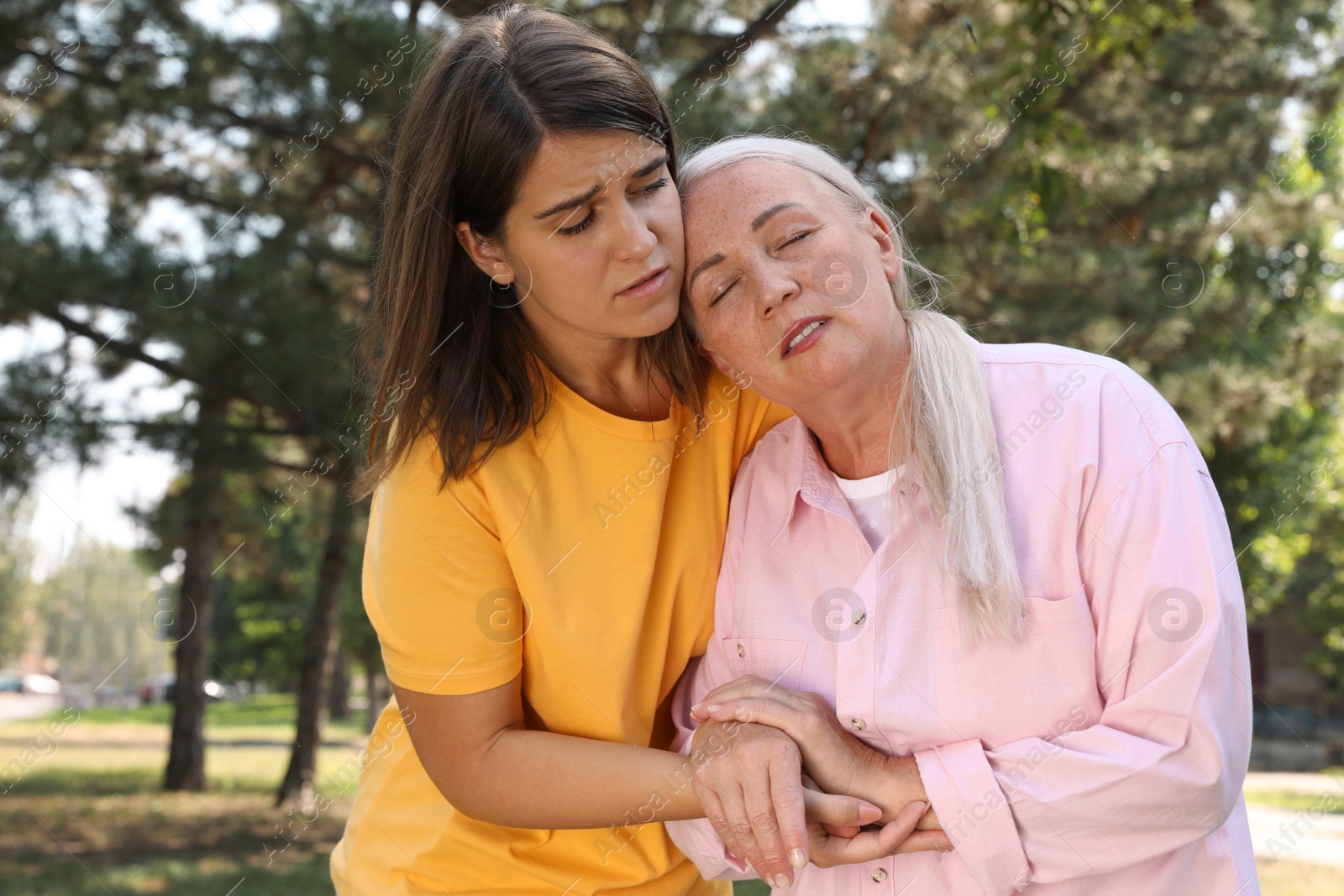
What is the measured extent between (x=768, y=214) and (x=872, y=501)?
62cm

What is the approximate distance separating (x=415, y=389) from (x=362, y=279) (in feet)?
21.1

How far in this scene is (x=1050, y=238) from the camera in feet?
28.2

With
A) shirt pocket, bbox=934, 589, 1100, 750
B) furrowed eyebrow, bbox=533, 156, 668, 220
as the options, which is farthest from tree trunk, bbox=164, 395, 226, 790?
shirt pocket, bbox=934, 589, 1100, 750

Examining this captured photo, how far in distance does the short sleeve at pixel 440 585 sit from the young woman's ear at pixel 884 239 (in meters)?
0.96

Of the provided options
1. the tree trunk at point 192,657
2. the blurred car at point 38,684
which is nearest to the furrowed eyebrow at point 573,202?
the tree trunk at point 192,657

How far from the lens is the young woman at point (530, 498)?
6.99 ft

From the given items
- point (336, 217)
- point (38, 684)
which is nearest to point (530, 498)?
point (336, 217)

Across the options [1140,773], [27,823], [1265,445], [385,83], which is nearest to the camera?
[1140,773]

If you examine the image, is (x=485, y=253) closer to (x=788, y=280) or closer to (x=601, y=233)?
(x=601, y=233)

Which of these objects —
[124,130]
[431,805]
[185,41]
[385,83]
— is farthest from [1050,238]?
[431,805]

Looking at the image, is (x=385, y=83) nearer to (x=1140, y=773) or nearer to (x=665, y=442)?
(x=665, y=442)

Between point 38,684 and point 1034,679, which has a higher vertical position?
point 1034,679

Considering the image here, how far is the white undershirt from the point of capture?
221 cm

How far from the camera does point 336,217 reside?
8.58 metres
